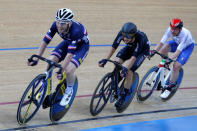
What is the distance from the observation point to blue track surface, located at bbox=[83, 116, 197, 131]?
4777 millimetres

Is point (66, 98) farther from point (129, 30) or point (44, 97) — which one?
point (129, 30)

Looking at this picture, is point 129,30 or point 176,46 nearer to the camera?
point 129,30

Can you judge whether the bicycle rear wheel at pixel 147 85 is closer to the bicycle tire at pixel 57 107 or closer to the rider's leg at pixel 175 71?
the rider's leg at pixel 175 71

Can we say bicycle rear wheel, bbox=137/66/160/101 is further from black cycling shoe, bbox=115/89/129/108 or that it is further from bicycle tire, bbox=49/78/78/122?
bicycle tire, bbox=49/78/78/122

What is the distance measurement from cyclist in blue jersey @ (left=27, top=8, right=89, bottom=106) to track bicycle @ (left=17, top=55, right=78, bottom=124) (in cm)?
7

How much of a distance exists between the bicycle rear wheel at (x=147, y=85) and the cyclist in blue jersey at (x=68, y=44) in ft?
4.04

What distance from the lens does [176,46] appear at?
582 centimetres

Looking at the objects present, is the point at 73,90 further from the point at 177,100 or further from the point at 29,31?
the point at 29,31

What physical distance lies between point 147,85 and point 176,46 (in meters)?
0.73

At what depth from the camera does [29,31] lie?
8.41 meters

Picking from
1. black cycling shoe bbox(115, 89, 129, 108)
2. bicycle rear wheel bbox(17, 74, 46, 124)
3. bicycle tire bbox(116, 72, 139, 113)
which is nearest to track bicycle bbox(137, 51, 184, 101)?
bicycle tire bbox(116, 72, 139, 113)

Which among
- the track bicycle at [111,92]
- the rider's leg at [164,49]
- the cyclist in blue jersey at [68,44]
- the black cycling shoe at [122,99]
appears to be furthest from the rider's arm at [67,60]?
the rider's leg at [164,49]

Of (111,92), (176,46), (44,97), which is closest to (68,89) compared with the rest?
(44,97)

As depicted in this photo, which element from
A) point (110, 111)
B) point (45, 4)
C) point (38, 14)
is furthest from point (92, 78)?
point (45, 4)
